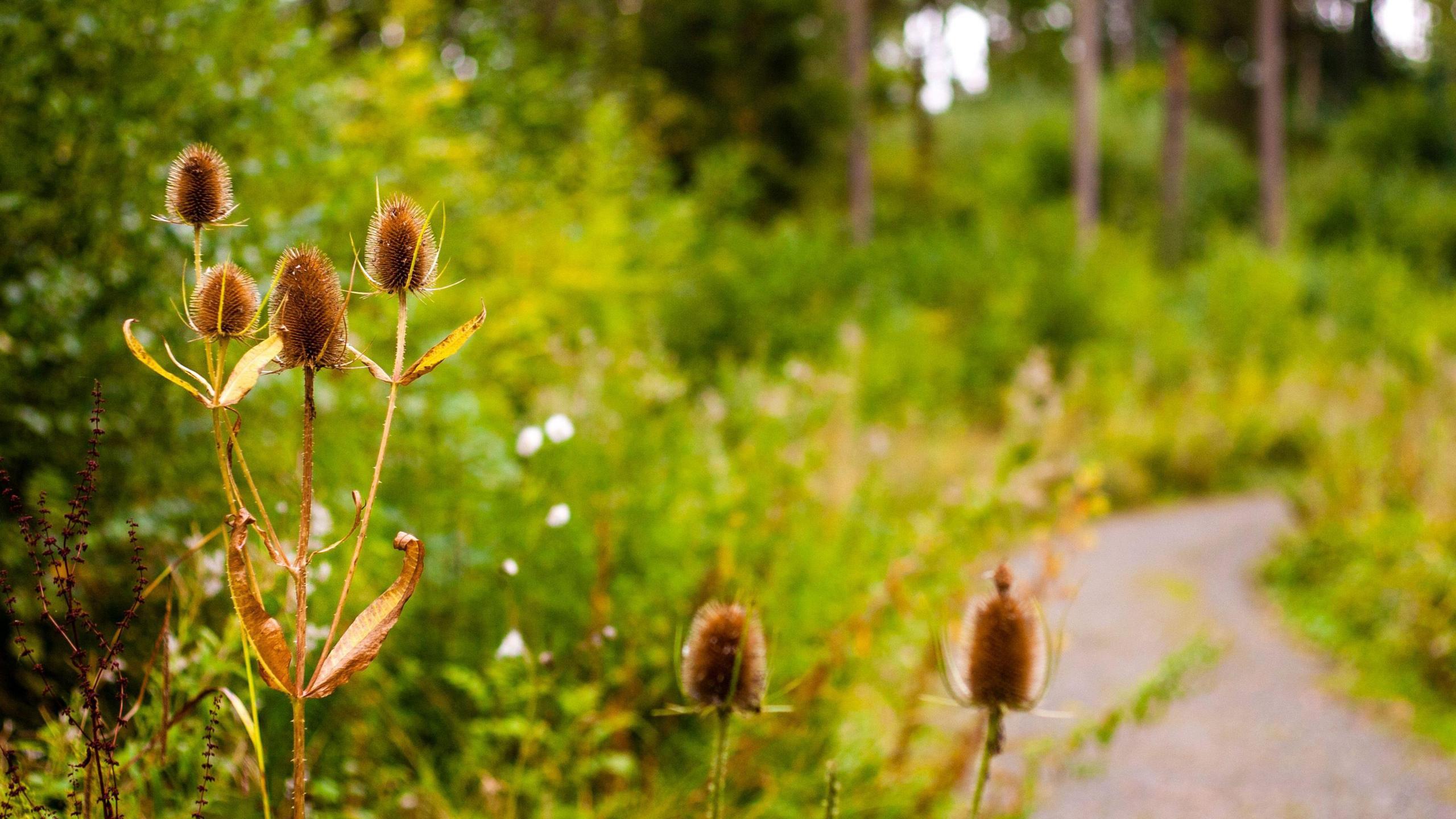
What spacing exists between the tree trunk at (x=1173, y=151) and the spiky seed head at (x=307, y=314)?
61.9 ft

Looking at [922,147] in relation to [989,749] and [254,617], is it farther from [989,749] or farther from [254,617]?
[254,617]

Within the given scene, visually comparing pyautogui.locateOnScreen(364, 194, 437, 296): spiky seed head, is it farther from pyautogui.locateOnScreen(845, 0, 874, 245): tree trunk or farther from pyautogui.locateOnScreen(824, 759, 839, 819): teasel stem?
pyautogui.locateOnScreen(845, 0, 874, 245): tree trunk

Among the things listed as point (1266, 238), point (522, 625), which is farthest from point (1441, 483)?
point (1266, 238)

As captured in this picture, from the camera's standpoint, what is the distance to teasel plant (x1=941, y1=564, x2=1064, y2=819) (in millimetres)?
1304

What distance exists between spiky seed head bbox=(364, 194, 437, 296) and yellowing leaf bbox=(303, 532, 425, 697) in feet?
0.77

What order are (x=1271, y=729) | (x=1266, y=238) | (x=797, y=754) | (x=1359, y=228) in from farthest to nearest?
(x=1359, y=228)
(x=1266, y=238)
(x=1271, y=729)
(x=797, y=754)

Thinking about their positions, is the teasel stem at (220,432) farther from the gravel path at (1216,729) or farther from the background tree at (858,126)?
the background tree at (858,126)

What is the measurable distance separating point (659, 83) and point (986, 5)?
11.2m

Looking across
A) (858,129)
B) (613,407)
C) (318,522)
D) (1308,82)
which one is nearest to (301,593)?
(318,522)

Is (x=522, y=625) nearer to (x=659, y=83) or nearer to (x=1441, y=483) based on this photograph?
(x=1441, y=483)

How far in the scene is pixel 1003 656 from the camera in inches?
52.5

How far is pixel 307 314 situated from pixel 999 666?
0.90 meters

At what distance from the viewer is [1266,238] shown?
742 inches

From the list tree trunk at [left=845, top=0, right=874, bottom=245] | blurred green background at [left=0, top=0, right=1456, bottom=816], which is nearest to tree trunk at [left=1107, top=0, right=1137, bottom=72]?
tree trunk at [left=845, top=0, right=874, bottom=245]
